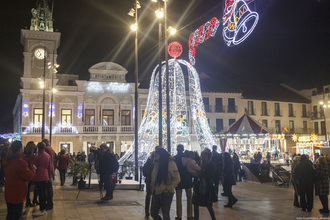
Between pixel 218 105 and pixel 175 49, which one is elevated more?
pixel 175 49

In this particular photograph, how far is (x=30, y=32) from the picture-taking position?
31203mm

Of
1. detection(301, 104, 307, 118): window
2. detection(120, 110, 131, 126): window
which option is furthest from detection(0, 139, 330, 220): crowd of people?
detection(301, 104, 307, 118): window

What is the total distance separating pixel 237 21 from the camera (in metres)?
11.7

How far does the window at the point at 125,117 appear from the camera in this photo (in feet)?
114

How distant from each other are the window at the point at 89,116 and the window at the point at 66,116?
5.28 feet

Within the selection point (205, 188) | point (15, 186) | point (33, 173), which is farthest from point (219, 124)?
point (15, 186)

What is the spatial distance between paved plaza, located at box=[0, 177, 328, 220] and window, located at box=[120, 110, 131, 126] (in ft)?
71.9

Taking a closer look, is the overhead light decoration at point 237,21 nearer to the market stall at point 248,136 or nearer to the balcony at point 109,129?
the market stall at point 248,136

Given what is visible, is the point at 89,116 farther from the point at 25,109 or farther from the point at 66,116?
the point at 25,109

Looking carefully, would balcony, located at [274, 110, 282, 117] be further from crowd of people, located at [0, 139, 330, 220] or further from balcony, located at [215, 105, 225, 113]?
crowd of people, located at [0, 139, 330, 220]

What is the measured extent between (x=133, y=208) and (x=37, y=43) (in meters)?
26.3

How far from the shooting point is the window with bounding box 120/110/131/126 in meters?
34.8

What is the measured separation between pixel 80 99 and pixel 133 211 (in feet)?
82.2

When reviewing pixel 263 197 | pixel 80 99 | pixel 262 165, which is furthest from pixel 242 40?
pixel 80 99
